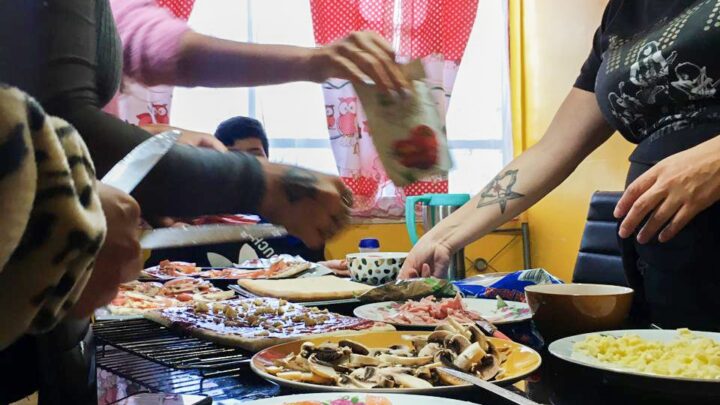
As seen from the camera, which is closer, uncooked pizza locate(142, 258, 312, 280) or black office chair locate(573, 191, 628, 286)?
uncooked pizza locate(142, 258, 312, 280)

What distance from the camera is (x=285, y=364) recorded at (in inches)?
25.7

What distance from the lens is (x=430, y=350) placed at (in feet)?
2.24


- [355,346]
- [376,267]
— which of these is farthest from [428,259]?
[355,346]

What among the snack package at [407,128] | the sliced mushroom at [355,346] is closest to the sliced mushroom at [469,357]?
the sliced mushroom at [355,346]

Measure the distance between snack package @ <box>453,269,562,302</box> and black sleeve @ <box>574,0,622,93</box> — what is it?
363mm

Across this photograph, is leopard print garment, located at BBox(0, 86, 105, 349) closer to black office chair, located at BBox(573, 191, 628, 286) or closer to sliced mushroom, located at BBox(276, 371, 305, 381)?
sliced mushroom, located at BBox(276, 371, 305, 381)

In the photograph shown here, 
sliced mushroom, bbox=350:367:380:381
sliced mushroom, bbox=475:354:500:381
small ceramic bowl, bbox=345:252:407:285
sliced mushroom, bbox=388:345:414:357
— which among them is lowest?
small ceramic bowl, bbox=345:252:407:285

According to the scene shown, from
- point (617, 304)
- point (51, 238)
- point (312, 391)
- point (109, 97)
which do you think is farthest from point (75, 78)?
point (617, 304)

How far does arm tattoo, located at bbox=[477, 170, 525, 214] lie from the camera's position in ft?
4.35

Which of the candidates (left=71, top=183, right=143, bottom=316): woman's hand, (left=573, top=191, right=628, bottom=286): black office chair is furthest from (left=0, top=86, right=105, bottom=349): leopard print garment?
(left=573, top=191, right=628, bottom=286): black office chair

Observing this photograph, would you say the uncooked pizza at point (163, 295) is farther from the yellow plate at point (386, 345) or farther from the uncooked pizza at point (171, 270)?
the yellow plate at point (386, 345)

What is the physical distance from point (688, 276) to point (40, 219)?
2.84 feet

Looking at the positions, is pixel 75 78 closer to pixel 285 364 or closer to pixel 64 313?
pixel 64 313

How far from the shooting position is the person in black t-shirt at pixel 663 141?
3.00 ft
